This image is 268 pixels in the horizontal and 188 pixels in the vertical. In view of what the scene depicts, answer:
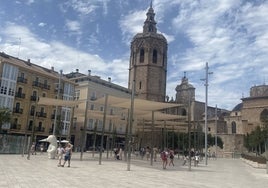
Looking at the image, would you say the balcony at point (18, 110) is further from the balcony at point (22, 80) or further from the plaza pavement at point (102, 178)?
the plaza pavement at point (102, 178)

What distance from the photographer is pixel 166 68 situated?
80.9 m

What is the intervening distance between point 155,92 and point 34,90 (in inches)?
1361

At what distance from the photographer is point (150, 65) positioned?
76.9m

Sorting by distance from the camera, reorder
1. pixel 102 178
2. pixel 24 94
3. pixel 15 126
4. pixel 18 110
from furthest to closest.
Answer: pixel 24 94 < pixel 18 110 < pixel 15 126 < pixel 102 178

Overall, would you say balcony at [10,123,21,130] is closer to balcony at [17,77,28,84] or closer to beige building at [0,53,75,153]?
beige building at [0,53,75,153]

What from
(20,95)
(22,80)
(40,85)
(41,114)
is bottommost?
(41,114)

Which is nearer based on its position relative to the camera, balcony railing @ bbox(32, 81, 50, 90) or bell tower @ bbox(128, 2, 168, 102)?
balcony railing @ bbox(32, 81, 50, 90)

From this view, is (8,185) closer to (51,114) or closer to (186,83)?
(51,114)

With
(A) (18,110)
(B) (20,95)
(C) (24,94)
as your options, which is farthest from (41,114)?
(B) (20,95)

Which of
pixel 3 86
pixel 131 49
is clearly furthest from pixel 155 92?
pixel 3 86

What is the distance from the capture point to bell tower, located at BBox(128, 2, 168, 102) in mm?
76688

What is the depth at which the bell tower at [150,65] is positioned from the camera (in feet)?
252

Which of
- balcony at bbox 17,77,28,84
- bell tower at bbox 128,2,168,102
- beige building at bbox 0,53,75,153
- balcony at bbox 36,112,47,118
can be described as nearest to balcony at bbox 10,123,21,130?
beige building at bbox 0,53,75,153

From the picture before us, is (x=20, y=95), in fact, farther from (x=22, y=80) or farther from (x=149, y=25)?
(x=149, y=25)
